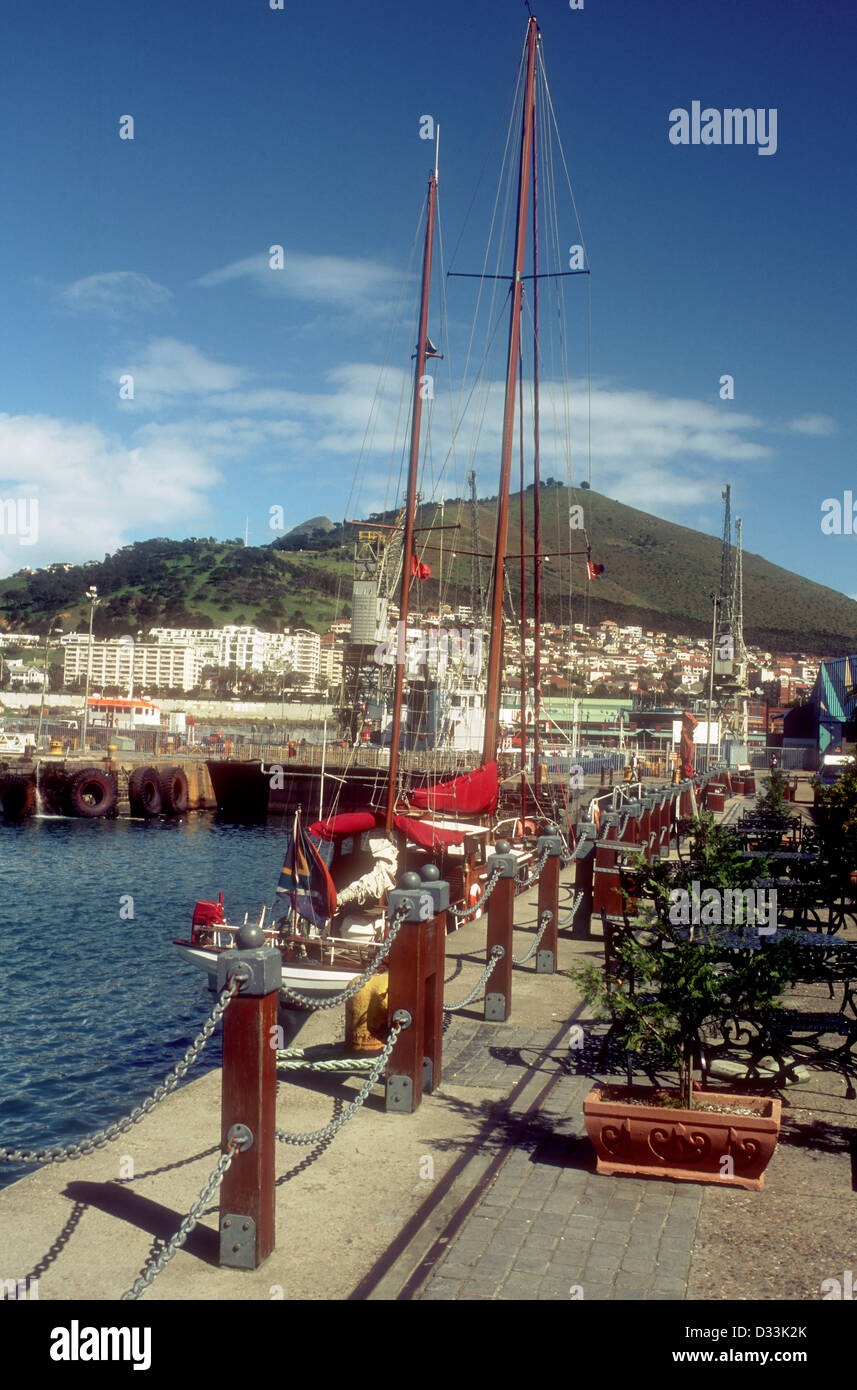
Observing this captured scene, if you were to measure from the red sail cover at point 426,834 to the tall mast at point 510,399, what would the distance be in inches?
151

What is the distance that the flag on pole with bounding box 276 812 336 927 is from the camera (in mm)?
12648

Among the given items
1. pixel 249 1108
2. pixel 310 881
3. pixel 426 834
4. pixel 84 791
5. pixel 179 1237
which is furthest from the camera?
pixel 84 791

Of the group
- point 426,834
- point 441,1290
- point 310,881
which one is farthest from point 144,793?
point 441,1290

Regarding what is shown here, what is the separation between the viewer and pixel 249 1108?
4969 millimetres

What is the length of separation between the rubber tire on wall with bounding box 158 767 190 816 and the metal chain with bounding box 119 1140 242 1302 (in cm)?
5100

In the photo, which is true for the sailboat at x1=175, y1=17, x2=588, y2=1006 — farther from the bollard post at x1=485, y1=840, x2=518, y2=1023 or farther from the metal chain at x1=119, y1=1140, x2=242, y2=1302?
the metal chain at x1=119, y1=1140, x2=242, y2=1302

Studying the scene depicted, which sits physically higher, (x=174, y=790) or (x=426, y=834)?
(x=426, y=834)

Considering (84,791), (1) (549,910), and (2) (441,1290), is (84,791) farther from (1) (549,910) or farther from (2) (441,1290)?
(2) (441,1290)

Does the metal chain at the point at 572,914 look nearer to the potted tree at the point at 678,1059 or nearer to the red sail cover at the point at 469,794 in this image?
the red sail cover at the point at 469,794

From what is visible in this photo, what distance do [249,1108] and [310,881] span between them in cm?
778

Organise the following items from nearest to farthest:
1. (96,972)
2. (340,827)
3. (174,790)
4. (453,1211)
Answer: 1. (453,1211)
2. (340,827)
3. (96,972)
4. (174,790)

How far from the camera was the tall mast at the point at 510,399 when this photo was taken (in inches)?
766

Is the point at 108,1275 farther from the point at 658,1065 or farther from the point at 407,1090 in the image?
the point at 658,1065

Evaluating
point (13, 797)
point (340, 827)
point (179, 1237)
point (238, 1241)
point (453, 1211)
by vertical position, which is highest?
point (340, 827)
